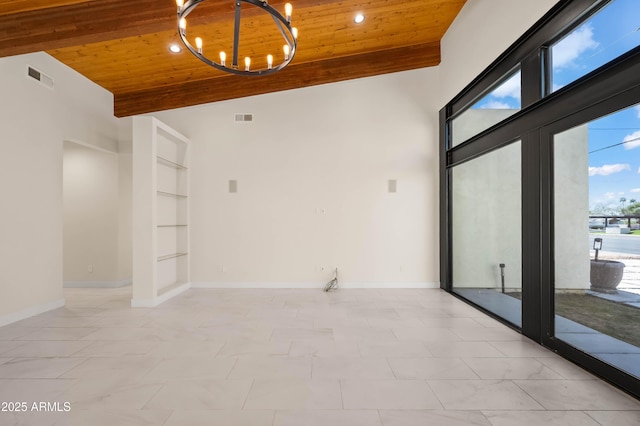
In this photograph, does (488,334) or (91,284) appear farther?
(91,284)

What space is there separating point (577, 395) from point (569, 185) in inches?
72.0

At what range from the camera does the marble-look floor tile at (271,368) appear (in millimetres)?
2723

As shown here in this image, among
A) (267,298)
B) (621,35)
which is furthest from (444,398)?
(267,298)

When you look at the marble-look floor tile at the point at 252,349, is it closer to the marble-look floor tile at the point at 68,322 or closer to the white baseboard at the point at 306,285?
the marble-look floor tile at the point at 68,322

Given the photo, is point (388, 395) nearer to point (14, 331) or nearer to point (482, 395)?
point (482, 395)

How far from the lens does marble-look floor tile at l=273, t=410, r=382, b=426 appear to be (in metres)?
2.08

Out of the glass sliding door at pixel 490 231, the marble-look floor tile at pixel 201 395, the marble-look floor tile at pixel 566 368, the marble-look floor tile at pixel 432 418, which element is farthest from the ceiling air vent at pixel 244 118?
the marble-look floor tile at pixel 566 368

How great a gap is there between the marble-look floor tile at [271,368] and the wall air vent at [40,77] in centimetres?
493

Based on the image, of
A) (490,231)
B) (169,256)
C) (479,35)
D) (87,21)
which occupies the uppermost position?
(479,35)

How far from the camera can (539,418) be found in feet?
6.97

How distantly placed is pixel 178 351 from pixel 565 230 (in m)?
4.02

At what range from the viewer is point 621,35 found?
2527 millimetres

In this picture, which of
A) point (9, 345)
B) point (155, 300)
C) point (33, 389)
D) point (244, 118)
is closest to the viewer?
point (33, 389)

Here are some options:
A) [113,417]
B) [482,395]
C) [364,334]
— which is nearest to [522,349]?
[482,395]
